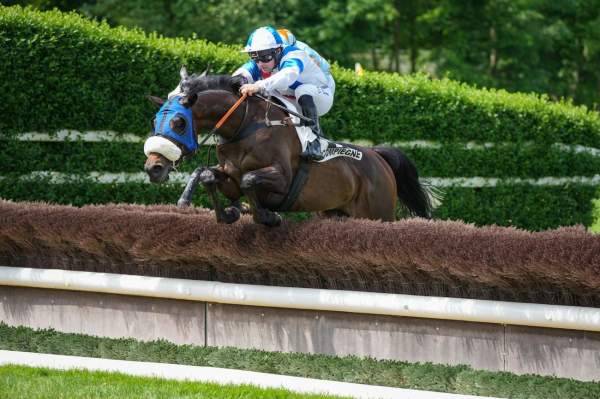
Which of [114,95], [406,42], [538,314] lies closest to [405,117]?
[114,95]

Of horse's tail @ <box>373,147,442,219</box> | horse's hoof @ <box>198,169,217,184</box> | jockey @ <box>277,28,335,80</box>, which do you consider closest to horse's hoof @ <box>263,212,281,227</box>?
horse's hoof @ <box>198,169,217,184</box>

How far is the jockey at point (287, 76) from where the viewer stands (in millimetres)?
7934

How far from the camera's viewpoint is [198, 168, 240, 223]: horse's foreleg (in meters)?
7.84

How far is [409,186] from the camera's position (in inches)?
391

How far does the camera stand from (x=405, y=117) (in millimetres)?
13258

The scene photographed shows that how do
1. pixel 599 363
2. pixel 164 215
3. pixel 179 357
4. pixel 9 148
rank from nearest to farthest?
pixel 599 363 < pixel 179 357 < pixel 164 215 < pixel 9 148

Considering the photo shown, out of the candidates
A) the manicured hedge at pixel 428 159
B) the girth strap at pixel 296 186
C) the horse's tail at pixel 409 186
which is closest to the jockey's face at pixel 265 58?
the girth strap at pixel 296 186

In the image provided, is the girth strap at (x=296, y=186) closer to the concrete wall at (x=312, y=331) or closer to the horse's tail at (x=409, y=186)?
the concrete wall at (x=312, y=331)

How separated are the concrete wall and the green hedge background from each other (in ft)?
13.0

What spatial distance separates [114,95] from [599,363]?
7.52 metres

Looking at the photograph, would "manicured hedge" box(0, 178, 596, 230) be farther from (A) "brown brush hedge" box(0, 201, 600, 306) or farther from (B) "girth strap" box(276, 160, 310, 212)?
(B) "girth strap" box(276, 160, 310, 212)

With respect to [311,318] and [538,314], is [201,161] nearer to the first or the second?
[311,318]

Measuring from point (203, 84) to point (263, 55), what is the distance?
22.6 inches

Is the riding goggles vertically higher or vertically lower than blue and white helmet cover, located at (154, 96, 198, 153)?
higher
